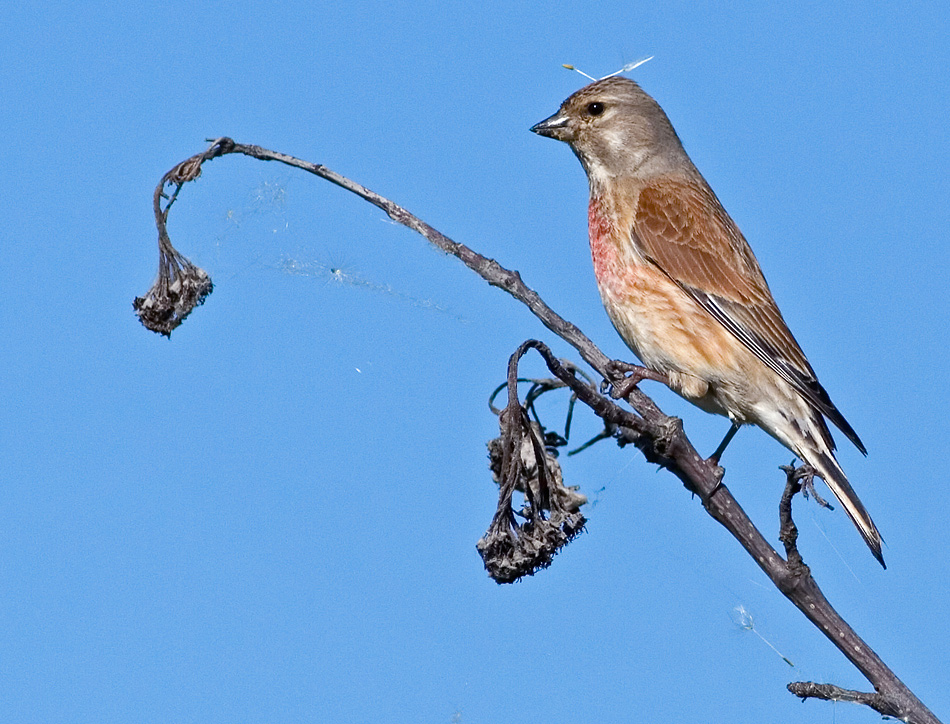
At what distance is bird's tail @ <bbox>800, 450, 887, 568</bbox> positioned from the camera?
4070mm

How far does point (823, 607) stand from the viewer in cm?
301

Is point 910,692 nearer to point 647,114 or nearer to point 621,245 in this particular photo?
point 621,245

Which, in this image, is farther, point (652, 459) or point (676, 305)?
point (676, 305)

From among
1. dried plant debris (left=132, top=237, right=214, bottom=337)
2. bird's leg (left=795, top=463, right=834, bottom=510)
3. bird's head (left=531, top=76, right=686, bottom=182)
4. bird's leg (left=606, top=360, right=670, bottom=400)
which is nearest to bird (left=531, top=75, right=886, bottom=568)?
bird's head (left=531, top=76, right=686, bottom=182)

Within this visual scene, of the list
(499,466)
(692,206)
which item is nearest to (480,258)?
(499,466)

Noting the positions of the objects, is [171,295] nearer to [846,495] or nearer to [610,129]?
[846,495]

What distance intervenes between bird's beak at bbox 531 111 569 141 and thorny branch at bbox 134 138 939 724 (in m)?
2.49

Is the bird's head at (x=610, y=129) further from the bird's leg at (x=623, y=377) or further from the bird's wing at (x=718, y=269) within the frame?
the bird's leg at (x=623, y=377)

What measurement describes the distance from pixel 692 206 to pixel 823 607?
312 cm

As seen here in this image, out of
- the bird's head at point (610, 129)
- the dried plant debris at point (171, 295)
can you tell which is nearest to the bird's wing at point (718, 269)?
the bird's head at point (610, 129)

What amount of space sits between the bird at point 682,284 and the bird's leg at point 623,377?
0.37 m

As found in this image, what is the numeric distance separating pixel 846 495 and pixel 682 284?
4.76ft

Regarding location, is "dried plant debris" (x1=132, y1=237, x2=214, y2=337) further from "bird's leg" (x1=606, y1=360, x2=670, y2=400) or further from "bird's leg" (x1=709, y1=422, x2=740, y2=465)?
"bird's leg" (x1=709, y1=422, x2=740, y2=465)

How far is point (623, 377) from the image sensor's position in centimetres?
435
